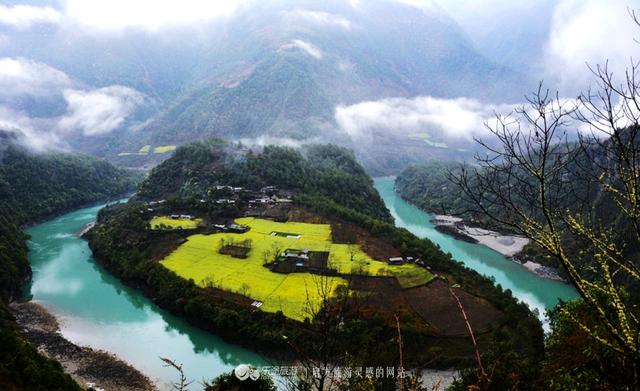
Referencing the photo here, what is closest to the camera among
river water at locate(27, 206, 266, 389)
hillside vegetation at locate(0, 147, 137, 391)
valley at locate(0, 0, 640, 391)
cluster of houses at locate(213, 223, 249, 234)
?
valley at locate(0, 0, 640, 391)

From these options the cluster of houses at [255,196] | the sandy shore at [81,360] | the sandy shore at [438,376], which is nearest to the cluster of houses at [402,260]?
the sandy shore at [438,376]

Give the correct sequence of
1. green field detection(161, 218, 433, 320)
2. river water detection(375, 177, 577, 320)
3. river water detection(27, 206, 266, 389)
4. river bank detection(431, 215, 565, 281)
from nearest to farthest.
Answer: river water detection(27, 206, 266, 389)
green field detection(161, 218, 433, 320)
river water detection(375, 177, 577, 320)
river bank detection(431, 215, 565, 281)

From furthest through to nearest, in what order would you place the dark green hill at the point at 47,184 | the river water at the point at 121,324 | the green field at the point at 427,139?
the green field at the point at 427,139, the dark green hill at the point at 47,184, the river water at the point at 121,324

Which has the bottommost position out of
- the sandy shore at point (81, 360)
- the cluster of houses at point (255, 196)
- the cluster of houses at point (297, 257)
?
the sandy shore at point (81, 360)

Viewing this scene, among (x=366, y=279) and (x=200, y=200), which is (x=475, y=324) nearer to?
(x=366, y=279)

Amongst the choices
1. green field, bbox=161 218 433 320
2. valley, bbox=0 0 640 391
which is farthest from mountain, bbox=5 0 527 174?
green field, bbox=161 218 433 320

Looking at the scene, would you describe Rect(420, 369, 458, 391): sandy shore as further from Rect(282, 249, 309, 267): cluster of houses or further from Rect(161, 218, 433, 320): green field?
Rect(282, 249, 309, 267): cluster of houses

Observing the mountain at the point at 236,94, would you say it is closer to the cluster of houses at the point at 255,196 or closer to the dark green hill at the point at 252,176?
the dark green hill at the point at 252,176
